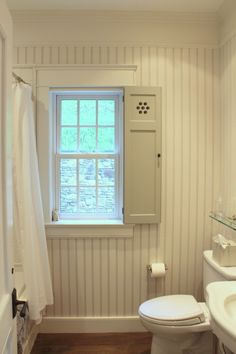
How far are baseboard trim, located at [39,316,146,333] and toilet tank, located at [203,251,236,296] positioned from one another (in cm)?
78

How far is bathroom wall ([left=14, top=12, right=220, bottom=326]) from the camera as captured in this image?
2432 millimetres

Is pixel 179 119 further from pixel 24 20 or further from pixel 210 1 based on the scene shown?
pixel 24 20

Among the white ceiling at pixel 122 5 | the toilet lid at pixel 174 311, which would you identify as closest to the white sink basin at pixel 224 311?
the toilet lid at pixel 174 311

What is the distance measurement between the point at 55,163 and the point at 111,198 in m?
0.57

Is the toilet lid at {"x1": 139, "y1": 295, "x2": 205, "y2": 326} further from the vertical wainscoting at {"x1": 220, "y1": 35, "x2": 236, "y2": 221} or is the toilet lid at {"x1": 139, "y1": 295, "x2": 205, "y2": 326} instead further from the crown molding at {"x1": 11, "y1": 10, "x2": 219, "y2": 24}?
the crown molding at {"x1": 11, "y1": 10, "x2": 219, "y2": 24}

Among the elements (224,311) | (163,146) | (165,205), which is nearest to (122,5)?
(163,146)

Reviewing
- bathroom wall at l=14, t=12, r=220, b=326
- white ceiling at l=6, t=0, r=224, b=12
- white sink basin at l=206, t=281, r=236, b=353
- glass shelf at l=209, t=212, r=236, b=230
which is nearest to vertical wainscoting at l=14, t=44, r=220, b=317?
bathroom wall at l=14, t=12, r=220, b=326

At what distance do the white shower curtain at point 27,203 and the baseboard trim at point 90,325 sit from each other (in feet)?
1.53

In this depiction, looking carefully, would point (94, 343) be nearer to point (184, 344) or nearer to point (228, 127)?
point (184, 344)

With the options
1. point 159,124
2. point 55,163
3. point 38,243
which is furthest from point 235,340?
point 55,163

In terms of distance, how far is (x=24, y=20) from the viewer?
2.42 meters

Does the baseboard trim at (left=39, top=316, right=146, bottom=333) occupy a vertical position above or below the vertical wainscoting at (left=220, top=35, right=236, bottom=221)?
below

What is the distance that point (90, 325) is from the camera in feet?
8.32

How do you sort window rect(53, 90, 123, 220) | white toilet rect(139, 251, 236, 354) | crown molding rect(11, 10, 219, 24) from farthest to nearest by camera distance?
window rect(53, 90, 123, 220) < crown molding rect(11, 10, 219, 24) < white toilet rect(139, 251, 236, 354)
